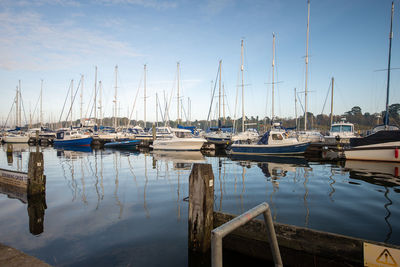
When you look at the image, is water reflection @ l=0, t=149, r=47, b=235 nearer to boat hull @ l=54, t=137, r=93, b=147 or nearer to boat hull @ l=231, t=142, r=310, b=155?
boat hull @ l=231, t=142, r=310, b=155

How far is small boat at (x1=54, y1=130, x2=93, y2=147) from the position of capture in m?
42.7

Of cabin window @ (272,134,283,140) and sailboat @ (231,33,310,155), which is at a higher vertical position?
cabin window @ (272,134,283,140)

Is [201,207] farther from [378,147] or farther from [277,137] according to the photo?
[277,137]

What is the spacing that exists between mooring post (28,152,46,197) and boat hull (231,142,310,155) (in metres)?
20.1

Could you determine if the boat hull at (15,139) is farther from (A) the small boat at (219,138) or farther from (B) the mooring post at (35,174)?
(B) the mooring post at (35,174)

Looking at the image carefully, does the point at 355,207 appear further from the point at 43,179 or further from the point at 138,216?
the point at 43,179

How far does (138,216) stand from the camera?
761 centimetres

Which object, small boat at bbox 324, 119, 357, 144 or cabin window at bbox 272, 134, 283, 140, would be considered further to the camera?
small boat at bbox 324, 119, 357, 144

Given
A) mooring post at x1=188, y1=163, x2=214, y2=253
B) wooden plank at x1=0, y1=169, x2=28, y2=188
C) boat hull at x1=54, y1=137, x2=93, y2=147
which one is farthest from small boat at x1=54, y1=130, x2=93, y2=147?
mooring post at x1=188, y1=163, x2=214, y2=253

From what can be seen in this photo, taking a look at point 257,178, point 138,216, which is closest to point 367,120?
point 257,178

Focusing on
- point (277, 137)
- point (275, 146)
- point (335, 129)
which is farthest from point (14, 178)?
point (335, 129)

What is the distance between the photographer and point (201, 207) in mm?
4824

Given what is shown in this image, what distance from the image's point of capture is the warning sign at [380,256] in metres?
3.45

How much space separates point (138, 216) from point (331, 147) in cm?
2478
